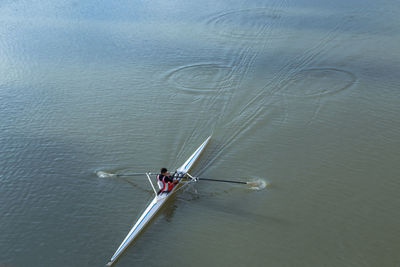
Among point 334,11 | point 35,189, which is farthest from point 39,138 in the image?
point 334,11

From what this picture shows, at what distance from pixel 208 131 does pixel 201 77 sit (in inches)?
119

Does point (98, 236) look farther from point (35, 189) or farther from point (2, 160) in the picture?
point (2, 160)

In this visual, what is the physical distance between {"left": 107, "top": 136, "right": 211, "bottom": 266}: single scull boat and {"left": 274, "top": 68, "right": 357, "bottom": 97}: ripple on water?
3.88 m

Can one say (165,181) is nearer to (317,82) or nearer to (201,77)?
(201,77)

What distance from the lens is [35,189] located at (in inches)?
376

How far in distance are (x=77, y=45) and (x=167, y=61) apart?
3.92 meters

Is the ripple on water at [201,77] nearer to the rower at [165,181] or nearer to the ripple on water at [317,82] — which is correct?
the ripple on water at [317,82]

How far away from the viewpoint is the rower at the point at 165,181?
359 inches

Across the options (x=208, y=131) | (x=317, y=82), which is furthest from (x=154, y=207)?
(x=317, y=82)

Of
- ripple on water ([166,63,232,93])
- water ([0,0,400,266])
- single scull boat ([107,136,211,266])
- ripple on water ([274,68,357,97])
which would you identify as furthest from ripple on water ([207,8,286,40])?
single scull boat ([107,136,211,266])

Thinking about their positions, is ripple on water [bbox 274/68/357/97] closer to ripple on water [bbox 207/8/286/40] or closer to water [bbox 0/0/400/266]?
water [bbox 0/0/400/266]

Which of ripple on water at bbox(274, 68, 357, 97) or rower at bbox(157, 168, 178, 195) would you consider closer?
rower at bbox(157, 168, 178, 195)

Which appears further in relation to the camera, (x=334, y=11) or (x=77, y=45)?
(x=334, y=11)

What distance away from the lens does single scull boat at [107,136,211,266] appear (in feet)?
26.2
